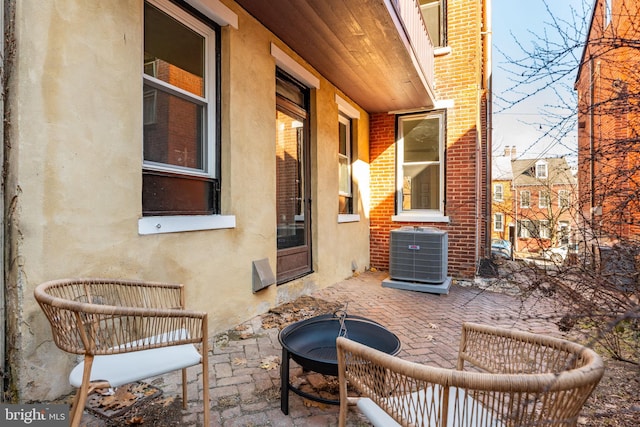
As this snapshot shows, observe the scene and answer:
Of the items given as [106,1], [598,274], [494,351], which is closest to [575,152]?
[598,274]

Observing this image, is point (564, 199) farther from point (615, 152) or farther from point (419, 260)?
point (419, 260)

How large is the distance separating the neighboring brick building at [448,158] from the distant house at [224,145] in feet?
0.12

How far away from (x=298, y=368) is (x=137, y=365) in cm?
133

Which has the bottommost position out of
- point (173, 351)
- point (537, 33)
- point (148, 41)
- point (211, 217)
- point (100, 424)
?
point (100, 424)

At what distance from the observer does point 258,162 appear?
13.3ft

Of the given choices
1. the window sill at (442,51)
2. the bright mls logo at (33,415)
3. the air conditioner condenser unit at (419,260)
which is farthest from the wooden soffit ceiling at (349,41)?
the bright mls logo at (33,415)

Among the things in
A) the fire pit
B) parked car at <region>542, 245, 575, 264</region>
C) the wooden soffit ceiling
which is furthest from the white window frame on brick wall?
the fire pit

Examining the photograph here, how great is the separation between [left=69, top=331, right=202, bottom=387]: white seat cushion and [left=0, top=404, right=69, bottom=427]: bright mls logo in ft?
1.28

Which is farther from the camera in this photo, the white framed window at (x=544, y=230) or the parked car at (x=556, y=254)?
the white framed window at (x=544, y=230)

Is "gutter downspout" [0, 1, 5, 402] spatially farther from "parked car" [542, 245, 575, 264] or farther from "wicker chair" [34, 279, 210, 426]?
"parked car" [542, 245, 575, 264]

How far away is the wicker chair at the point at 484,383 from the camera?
105 cm

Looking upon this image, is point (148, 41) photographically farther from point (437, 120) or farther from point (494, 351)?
point (437, 120)

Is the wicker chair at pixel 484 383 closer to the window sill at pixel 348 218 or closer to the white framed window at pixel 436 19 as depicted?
the window sill at pixel 348 218

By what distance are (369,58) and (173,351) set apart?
429cm
